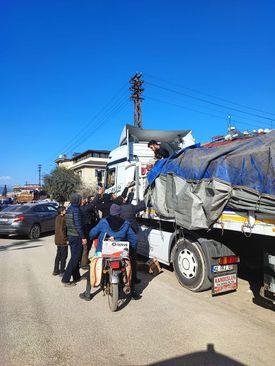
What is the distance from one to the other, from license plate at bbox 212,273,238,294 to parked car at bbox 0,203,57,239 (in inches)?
420

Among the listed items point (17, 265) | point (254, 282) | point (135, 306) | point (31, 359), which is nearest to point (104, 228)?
point (135, 306)

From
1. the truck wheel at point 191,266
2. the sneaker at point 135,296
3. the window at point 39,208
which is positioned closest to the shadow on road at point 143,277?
the sneaker at point 135,296

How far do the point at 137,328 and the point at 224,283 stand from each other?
199 centimetres

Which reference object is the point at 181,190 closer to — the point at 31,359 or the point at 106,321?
the point at 106,321

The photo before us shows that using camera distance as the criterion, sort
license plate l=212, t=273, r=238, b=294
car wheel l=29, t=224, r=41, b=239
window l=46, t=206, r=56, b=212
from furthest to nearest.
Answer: window l=46, t=206, r=56, b=212
car wheel l=29, t=224, r=41, b=239
license plate l=212, t=273, r=238, b=294

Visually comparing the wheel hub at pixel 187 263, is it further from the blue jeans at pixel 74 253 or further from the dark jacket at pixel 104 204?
the dark jacket at pixel 104 204

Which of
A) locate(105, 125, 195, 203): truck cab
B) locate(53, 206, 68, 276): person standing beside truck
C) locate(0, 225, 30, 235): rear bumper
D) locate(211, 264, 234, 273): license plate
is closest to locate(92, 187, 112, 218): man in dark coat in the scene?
locate(53, 206, 68, 276): person standing beside truck

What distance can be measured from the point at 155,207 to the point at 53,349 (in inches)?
154

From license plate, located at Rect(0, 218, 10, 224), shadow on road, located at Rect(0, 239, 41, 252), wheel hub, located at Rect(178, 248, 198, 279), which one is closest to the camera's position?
wheel hub, located at Rect(178, 248, 198, 279)

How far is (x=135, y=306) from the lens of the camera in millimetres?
5703

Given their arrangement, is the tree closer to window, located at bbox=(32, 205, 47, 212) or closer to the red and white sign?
window, located at bbox=(32, 205, 47, 212)

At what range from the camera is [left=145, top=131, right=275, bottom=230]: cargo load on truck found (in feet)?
16.1

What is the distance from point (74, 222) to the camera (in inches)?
270

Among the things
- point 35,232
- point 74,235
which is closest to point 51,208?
point 35,232
